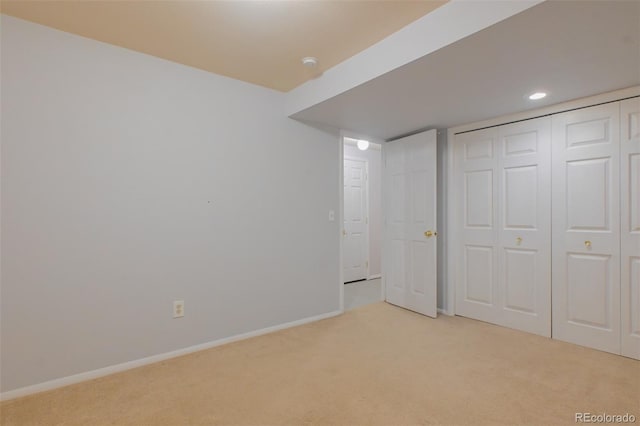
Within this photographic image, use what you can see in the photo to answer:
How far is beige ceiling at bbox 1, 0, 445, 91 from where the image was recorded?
177 cm

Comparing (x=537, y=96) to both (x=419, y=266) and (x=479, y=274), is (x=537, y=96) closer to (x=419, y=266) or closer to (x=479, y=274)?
(x=479, y=274)

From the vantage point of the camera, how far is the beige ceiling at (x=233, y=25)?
69.8 inches

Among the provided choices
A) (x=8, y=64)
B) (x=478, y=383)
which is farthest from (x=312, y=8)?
(x=478, y=383)

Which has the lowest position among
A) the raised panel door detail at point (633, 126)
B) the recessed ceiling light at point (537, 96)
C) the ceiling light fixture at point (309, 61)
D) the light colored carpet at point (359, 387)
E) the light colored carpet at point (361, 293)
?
the light colored carpet at point (361, 293)

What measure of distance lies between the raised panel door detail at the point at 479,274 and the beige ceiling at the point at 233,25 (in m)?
2.33

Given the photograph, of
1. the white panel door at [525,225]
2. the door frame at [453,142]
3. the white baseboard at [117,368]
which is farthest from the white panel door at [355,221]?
the white panel door at [525,225]

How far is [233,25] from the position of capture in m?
1.96

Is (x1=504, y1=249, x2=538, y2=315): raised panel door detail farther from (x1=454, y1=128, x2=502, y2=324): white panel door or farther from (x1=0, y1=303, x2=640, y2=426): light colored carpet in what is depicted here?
(x1=0, y1=303, x2=640, y2=426): light colored carpet

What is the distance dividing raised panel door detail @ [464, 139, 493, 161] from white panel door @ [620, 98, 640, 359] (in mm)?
968

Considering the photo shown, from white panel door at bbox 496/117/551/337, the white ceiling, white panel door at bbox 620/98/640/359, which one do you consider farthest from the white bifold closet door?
white panel door at bbox 620/98/640/359

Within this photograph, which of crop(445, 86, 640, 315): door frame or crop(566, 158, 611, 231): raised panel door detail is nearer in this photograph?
crop(566, 158, 611, 231): raised panel door detail

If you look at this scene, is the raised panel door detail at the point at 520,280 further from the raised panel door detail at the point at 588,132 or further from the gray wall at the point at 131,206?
the gray wall at the point at 131,206

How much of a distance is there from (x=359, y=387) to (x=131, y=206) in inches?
78.9

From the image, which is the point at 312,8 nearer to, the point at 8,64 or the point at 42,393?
the point at 8,64
